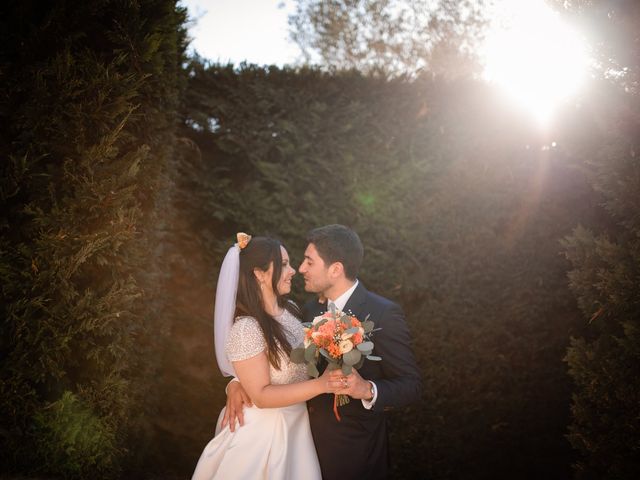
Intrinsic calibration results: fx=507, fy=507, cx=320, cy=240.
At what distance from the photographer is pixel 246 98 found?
5.88 m

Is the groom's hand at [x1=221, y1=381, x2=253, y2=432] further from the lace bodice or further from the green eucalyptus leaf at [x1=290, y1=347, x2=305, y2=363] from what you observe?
the green eucalyptus leaf at [x1=290, y1=347, x2=305, y2=363]

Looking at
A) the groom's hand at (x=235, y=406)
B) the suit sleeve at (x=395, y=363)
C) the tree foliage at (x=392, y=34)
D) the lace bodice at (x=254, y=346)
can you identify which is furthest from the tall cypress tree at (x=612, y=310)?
the tree foliage at (x=392, y=34)

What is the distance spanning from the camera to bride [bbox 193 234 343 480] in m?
3.09

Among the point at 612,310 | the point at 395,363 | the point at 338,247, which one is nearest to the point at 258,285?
the point at 338,247

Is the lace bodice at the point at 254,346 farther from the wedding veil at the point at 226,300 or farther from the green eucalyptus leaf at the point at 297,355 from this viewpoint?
the green eucalyptus leaf at the point at 297,355

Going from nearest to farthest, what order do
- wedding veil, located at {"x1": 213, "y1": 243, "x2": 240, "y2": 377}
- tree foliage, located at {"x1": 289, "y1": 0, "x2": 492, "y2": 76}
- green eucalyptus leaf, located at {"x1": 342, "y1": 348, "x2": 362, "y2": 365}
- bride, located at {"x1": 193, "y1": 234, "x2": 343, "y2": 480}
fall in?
green eucalyptus leaf, located at {"x1": 342, "y1": 348, "x2": 362, "y2": 365}
bride, located at {"x1": 193, "y1": 234, "x2": 343, "y2": 480}
wedding veil, located at {"x1": 213, "y1": 243, "x2": 240, "y2": 377}
tree foliage, located at {"x1": 289, "y1": 0, "x2": 492, "y2": 76}

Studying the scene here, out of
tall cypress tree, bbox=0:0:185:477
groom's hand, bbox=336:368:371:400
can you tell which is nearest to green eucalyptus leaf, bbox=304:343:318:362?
groom's hand, bbox=336:368:371:400

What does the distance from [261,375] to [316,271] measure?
830 mm

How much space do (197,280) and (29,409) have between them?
232cm

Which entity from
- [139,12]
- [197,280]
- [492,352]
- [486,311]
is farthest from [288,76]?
[492,352]

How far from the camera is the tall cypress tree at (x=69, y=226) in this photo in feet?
11.8

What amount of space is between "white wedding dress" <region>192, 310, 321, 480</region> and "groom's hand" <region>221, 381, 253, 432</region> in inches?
1.4

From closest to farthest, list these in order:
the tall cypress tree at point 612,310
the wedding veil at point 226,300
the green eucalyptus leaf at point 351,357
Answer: the green eucalyptus leaf at point 351,357 → the wedding veil at point 226,300 → the tall cypress tree at point 612,310

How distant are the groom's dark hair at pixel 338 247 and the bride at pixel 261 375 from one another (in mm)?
273
